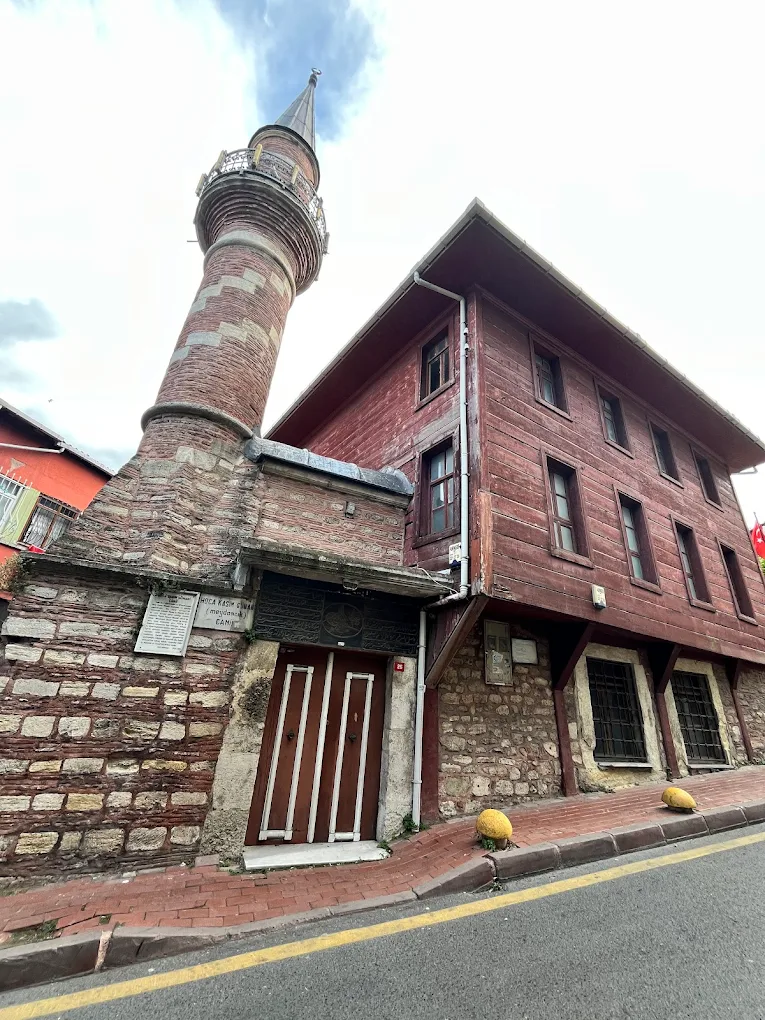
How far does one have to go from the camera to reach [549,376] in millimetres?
8875

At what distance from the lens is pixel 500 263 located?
776cm

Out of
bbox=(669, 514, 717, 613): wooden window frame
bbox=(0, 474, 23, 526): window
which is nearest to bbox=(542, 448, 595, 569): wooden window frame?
bbox=(669, 514, 717, 613): wooden window frame

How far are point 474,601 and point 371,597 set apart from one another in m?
1.34

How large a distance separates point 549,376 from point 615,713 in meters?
6.47

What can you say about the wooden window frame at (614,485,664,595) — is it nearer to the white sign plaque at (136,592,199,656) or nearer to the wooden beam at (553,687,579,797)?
the wooden beam at (553,687,579,797)

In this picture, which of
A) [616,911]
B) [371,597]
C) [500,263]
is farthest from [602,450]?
[616,911]

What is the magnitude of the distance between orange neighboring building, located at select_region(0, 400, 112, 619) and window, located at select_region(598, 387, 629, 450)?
11.8 m

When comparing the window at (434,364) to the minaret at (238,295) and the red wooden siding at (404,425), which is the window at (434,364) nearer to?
the red wooden siding at (404,425)

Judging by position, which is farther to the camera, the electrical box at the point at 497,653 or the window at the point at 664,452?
the window at the point at 664,452

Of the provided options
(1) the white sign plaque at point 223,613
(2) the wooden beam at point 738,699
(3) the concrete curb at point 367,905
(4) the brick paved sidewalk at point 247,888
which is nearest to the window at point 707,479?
(2) the wooden beam at point 738,699

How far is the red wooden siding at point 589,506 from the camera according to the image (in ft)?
20.8

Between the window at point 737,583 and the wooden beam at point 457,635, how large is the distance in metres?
8.38

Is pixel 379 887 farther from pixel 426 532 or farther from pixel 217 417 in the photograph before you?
pixel 217 417

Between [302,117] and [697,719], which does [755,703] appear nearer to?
[697,719]
